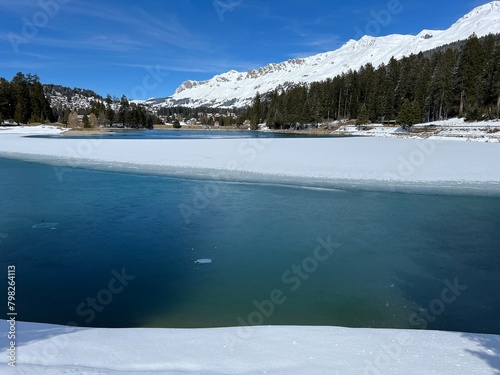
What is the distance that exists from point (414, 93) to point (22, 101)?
10700cm

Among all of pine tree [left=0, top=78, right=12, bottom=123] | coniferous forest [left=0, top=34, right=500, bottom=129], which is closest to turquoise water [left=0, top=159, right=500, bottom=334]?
coniferous forest [left=0, top=34, right=500, bottom=129]

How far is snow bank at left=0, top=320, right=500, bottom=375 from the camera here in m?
3.85

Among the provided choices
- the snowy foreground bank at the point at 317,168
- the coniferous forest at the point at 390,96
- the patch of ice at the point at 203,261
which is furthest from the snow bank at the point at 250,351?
the coniferous forest at the point at 390,96

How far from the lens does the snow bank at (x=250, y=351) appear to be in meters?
3.85

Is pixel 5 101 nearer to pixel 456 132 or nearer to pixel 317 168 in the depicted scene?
pixel 317 168

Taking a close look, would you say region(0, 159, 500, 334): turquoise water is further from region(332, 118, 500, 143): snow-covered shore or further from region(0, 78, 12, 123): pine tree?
region(0, 78, 12, 123): pine tree

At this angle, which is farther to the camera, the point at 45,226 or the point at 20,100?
the point at 20,100

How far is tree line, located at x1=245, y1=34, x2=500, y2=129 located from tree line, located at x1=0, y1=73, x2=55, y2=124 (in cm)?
7487

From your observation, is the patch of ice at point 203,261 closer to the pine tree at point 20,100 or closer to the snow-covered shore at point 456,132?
the snow-covered shore at point 456,132

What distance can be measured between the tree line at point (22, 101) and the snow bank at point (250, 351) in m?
111

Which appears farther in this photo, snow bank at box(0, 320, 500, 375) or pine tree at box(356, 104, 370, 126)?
pine tree at box(356, 104, 370, 126)

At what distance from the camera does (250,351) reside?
4.43m

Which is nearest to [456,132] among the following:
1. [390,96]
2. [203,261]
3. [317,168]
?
[390,96]

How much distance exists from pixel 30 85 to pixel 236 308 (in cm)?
13535
